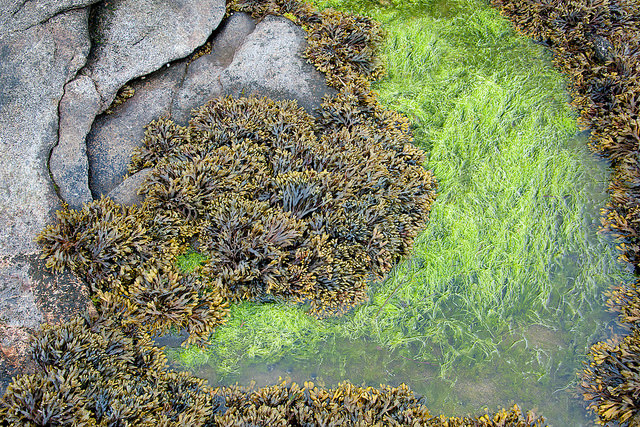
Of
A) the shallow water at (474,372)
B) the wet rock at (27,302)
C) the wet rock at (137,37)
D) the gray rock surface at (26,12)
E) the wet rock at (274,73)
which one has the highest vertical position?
the gray rock surface at (26,12)

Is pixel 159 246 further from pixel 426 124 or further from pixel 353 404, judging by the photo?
pixel 426 124

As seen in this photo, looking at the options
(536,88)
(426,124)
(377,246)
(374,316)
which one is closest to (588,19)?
(536,88)

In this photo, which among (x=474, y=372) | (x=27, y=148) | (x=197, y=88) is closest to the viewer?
(x=474, y=372)

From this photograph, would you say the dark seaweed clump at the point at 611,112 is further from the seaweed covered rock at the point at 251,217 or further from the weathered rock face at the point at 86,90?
the weathered rock face at the point at 86,90

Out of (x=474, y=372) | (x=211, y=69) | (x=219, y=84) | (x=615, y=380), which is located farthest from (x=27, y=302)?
(x=615, y=380)

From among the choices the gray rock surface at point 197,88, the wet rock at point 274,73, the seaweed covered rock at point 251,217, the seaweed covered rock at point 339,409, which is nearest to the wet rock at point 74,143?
the seaweed covered rock at point 251,217

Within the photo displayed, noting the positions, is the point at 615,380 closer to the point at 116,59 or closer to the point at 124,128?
the point at 124,128
